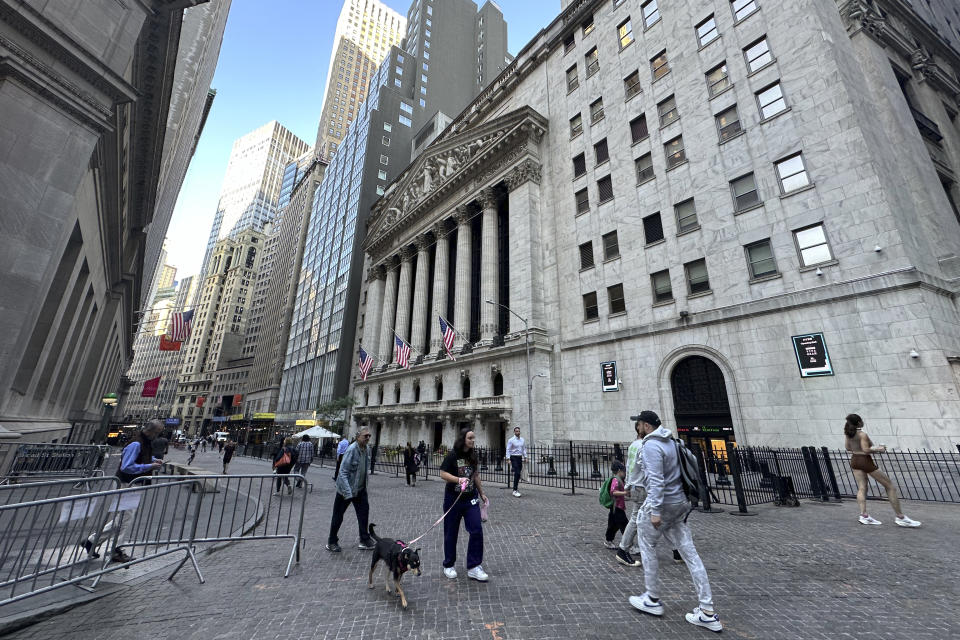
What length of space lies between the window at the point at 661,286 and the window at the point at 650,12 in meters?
18.2

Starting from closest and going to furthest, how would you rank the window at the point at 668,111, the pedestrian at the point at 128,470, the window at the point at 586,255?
the pedestrian at the point at 128,470 → the window at the point at 668,111 → the window at the point at 586,255

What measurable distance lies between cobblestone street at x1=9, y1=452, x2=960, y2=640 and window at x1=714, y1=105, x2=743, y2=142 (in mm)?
19729

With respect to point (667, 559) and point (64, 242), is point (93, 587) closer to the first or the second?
point (667, 559)

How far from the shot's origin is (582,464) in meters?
22.3

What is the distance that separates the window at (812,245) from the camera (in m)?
16.9

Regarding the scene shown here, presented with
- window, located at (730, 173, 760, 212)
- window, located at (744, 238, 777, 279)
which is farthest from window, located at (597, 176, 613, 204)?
window, located at (744, 238, 777, 279)

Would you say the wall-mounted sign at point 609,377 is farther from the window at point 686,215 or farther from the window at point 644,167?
the window at point 644,167

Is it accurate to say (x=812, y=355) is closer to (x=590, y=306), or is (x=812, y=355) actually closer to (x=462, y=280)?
(x=590, y=306)

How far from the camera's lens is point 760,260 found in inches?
742

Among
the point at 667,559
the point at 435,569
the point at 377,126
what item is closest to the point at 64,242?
the point at 435,569

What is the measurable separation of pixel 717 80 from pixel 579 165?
9677 millimetres

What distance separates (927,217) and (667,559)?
2178cm

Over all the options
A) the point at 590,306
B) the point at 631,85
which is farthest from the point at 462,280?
the point at 631,85

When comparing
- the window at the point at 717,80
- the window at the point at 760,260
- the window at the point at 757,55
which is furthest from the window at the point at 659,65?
the window at the point at 760,260
